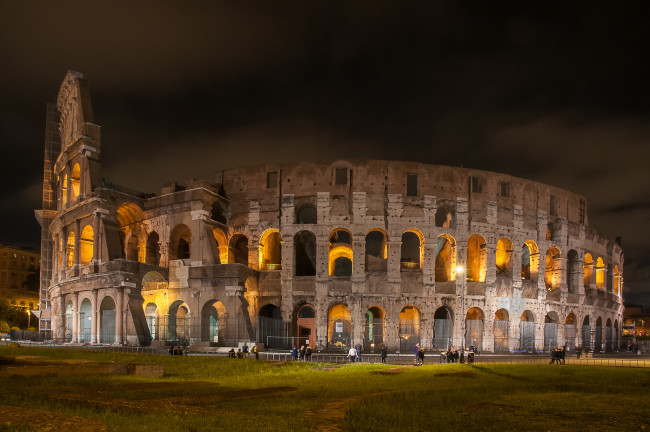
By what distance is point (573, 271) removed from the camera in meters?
47.2

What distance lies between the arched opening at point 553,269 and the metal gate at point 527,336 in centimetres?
421

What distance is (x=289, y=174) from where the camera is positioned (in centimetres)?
4019

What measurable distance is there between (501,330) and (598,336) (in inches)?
523

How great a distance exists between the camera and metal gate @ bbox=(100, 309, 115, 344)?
3723 centimetres

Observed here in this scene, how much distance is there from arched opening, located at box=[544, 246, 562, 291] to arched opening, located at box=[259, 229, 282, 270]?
66.7 ft

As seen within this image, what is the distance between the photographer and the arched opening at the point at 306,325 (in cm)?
3916

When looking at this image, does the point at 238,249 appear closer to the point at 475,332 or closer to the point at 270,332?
the point at 270,332

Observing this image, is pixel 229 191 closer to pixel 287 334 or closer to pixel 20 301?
pixel 287 334

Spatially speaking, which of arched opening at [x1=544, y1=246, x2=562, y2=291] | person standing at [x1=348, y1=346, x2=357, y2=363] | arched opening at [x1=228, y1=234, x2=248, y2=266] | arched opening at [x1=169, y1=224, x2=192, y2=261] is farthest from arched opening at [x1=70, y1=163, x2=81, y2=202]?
arched opening at [x1=544, y1=246, x2=562, y2=291]

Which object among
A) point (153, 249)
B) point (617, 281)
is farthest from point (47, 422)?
point (617, 281)

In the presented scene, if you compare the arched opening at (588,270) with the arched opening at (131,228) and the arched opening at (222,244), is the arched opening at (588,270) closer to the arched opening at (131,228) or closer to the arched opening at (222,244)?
the arched opening at (222,244)

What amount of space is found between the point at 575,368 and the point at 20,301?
79.0 m

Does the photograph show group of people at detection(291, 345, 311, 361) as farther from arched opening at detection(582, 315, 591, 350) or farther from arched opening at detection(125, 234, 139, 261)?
arched opening at detection(582, 315, 591, 350)

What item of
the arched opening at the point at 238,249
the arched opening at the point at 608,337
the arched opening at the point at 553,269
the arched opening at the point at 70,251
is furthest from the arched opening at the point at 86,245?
the arched opening at the point at 608,337
